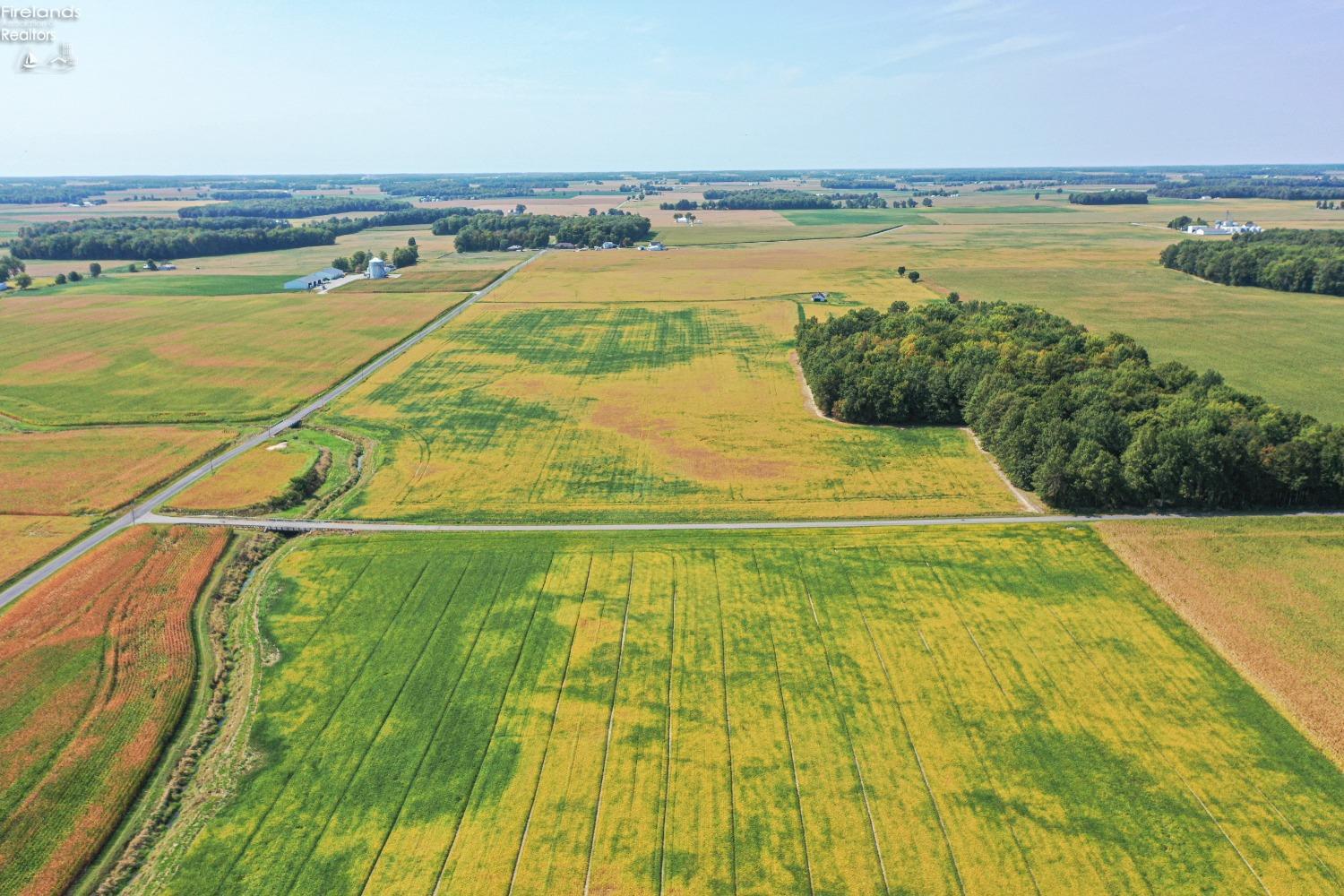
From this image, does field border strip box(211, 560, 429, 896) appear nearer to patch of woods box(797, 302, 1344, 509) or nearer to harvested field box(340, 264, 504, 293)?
patch of woods box(797, 302, 1344, 509)

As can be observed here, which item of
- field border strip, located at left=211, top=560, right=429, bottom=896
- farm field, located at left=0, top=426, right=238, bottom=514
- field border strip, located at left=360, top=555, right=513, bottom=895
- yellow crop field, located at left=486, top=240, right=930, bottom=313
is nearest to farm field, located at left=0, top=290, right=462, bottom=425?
farm field, located at left=0, top=426, right=238, bottom=514

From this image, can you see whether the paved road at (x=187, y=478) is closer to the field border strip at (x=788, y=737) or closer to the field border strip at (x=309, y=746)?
the field border strip at (x=309, y=746)

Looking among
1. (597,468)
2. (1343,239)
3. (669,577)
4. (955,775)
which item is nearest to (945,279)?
(1343,239)

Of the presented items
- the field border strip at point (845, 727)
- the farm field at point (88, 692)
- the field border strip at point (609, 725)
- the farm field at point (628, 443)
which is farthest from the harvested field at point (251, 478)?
the field border strip at point (845, 727)

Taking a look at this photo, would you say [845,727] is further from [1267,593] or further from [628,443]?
[628,443]

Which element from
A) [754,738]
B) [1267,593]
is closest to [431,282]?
[754,738]

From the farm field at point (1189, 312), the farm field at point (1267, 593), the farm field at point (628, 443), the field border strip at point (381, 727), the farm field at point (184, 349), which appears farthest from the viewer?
the farm field at point (1189, 312)
